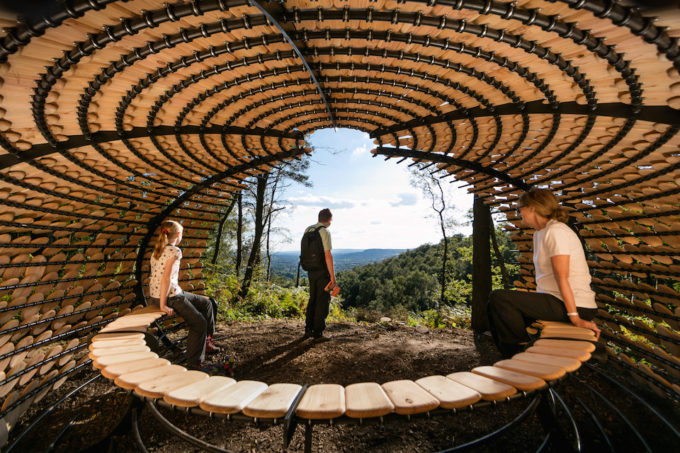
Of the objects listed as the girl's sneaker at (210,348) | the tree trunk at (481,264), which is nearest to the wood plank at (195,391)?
Result: the girl's sneaker at (210,348)

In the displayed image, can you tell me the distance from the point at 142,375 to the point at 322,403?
4.30 feet

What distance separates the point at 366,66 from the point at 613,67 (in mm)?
2009

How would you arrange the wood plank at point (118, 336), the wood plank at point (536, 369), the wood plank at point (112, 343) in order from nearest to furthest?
1. the wood plank at point (536, 369)
2. the wood plank at point (112, 343)
3. the wood plank at point (118, 336)

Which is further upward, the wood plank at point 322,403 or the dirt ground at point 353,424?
the wood plank at point 322,403

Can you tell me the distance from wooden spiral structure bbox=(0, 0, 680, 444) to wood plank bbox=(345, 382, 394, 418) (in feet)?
7.61

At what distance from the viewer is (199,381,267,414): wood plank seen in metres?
1.39

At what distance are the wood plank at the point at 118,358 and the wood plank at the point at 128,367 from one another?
7 cm

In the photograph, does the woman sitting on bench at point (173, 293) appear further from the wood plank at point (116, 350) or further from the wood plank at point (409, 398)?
the wood plank at point (409, 398)

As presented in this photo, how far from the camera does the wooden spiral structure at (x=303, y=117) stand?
1.76 meters

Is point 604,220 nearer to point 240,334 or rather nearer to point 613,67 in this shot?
point 613,67

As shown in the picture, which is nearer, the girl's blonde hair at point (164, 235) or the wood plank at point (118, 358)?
the wood plank at point (118, 358)

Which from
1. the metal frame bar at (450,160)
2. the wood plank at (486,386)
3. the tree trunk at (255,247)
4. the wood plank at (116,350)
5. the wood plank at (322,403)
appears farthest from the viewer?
the tree trunk at (255,247)

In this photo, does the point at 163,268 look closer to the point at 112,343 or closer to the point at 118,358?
the point at 112,343

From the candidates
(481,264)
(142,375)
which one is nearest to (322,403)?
(142,375)
